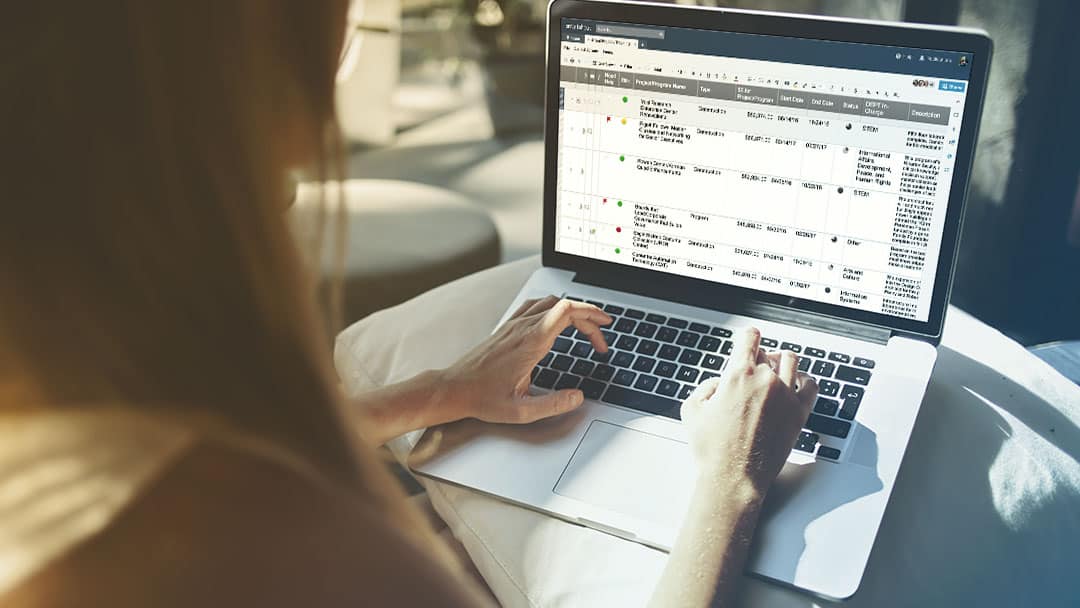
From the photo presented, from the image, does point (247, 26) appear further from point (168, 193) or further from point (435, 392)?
point (435, 392)

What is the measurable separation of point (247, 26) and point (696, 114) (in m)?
0.60

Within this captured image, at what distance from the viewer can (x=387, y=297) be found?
5.38 ft

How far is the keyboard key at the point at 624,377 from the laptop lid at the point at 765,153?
135mm

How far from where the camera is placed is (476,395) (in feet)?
2.75

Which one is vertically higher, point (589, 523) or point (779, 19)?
point (779, 19)

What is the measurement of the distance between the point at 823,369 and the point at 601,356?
212mm

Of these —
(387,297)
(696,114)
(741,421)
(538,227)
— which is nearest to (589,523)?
(741,421)

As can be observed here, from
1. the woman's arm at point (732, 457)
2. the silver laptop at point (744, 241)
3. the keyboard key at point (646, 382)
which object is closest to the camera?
the woman's arm at point (732, 457)

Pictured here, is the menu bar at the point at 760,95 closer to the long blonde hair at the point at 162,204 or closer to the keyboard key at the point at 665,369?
the keyboard key at the point at 665,369

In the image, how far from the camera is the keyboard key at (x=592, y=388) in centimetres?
87

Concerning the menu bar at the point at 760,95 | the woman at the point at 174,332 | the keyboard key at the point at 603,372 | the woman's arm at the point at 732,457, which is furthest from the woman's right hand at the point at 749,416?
the woman at the point at 174,332

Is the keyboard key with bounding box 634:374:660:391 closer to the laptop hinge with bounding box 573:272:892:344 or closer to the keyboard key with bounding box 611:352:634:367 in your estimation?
the keyboard key with bounding box 611:352:634:367

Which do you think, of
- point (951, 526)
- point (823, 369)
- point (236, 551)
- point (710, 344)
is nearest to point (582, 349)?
point (710, 344)

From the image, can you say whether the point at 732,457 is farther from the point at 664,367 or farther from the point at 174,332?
the point at 174,332
